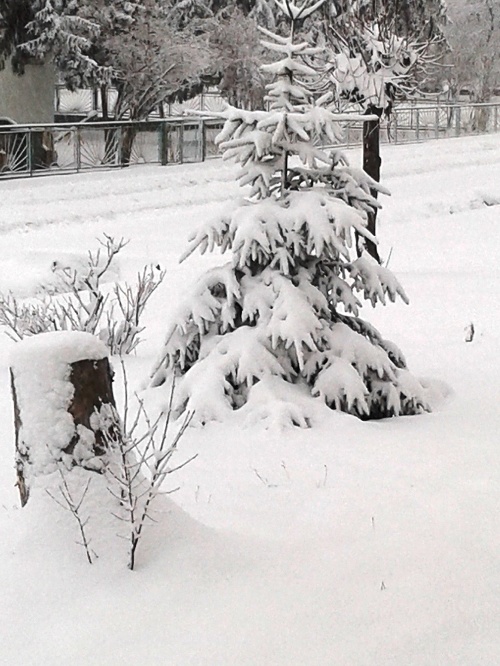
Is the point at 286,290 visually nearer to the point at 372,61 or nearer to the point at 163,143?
the point at 372,61

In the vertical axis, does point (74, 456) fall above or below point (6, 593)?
above

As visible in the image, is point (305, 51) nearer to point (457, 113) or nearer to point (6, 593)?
point (6, 593)

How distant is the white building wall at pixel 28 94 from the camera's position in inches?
1093

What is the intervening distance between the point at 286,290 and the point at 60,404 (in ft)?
7.92

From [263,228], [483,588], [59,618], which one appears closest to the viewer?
[59,618]

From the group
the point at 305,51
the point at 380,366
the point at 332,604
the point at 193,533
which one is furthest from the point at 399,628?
the point at 305,51

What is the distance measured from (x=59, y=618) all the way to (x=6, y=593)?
0.26 m

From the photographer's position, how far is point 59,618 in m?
3.50

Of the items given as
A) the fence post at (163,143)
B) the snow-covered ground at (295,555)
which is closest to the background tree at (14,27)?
the fence post at (163,143)

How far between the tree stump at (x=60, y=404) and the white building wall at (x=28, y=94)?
25063mm

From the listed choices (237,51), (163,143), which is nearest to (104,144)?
(163,143)

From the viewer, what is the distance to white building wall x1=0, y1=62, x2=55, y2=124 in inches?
1093

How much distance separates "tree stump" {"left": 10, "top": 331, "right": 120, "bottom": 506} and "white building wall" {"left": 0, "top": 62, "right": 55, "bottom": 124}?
25.1 meters

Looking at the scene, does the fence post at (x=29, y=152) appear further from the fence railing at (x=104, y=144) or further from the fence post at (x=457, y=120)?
the fence post at (x=457, y=120)
